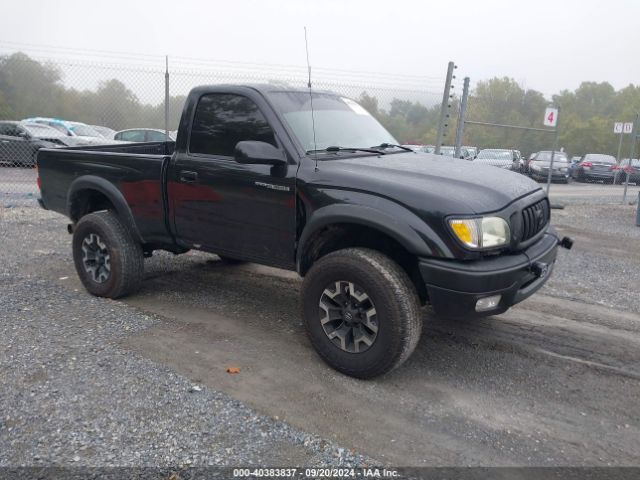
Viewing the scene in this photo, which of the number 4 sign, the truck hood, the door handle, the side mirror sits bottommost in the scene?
the door handle

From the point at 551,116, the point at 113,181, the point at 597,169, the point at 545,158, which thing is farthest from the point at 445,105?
the point at 597,169

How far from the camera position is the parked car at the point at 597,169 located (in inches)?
1014

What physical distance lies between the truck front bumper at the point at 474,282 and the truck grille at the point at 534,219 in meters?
0.23

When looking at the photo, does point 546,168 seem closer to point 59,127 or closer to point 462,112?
point 462,112

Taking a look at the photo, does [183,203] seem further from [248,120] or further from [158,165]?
[248,120]

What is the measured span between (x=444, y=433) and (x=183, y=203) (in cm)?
277

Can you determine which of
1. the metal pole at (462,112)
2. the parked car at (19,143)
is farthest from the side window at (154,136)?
the metal pole at (462,112)

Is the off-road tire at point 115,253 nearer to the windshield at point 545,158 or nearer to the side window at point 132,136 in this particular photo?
the side window at point 132,136

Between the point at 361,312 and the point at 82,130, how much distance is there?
59.9 feet

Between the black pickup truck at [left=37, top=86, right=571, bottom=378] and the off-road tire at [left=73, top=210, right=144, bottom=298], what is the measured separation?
0.01 m

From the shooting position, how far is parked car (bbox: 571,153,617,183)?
25.8 m

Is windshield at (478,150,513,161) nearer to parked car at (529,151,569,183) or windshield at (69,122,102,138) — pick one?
parked car at (529,151,569,183)

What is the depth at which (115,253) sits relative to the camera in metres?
4.98

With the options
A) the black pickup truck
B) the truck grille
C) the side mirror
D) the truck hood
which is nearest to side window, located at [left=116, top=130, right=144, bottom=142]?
the black pickup truck
